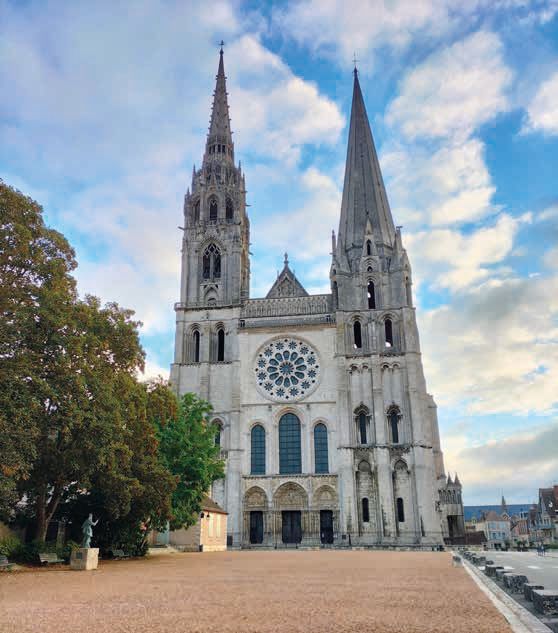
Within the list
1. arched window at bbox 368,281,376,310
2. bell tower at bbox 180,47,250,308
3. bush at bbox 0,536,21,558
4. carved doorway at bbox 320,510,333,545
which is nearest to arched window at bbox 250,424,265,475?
carved doorway at bbox 320,510,333,545

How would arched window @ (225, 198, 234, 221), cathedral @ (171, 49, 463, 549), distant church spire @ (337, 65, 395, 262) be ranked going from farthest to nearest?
arched window @ (225, 198, 234, 221), distant church spire @ (337, 65, 395, 262), cathedral @ (171, 49, 463, 549)

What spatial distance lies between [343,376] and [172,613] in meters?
39.6

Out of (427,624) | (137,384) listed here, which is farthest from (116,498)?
(427,624)

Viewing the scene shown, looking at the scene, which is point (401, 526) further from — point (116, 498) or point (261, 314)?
point (116, 498)

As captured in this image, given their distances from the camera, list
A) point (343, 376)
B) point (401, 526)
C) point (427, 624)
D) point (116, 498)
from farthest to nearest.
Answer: point (343, 376) → point (401, 526) → point (116, 498) → point (427, 624)

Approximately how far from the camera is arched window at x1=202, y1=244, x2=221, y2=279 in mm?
54219

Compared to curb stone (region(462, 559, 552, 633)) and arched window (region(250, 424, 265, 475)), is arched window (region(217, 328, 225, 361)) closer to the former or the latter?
arched window (region(250, 424, 265, 475))

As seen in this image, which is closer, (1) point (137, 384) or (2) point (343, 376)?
(1) point (137, 384)

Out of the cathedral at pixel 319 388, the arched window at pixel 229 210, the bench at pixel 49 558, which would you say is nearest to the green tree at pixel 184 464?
the bench at pixel 49 558

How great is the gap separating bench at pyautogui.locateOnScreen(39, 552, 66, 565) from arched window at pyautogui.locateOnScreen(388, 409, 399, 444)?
30536 millimetres

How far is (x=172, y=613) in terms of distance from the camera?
30.7 feet

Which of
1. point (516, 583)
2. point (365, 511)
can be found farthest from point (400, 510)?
point (516, 583)

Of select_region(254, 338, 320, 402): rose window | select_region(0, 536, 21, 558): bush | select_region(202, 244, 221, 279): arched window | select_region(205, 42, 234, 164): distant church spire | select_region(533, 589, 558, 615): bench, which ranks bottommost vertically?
select_region(533, 589, 558, 615): bench

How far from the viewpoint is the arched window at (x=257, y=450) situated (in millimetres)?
47656
